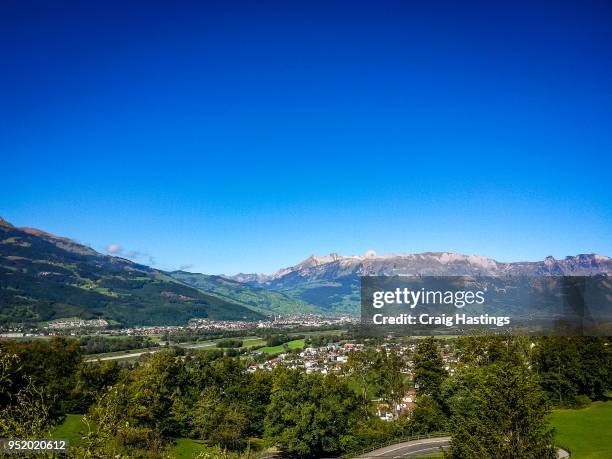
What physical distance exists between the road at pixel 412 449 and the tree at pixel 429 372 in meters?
9.84

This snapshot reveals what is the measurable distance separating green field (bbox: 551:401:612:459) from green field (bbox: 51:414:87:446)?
4233 centimetres

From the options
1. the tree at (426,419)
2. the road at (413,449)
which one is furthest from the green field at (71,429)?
the tree at (426,419)

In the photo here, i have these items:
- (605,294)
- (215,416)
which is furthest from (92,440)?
(605,294)

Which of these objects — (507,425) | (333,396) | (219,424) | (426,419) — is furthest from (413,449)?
(219,424)

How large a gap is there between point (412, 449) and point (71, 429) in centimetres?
3381

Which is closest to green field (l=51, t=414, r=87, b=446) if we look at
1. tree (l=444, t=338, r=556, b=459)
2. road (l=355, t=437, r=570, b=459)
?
road (l=355, t=437, r=570, b=459)

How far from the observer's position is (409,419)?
55000mm

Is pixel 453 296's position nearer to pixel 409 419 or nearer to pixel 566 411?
pixel 409 419

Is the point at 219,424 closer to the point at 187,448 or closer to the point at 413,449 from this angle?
the point at 187,448

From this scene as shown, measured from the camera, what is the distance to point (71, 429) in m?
48.1

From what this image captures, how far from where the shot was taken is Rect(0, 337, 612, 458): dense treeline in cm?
3369

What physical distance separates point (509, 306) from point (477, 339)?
21.2 ft

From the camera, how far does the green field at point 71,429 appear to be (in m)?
43.5

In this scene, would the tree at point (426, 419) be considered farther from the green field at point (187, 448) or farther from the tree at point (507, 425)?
the green field at point (187, 448)
